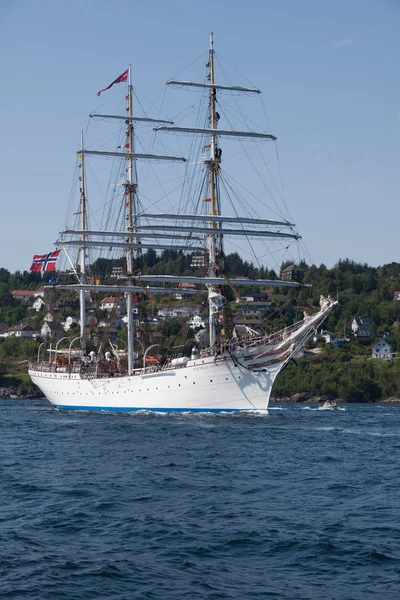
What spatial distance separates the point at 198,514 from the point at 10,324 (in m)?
160

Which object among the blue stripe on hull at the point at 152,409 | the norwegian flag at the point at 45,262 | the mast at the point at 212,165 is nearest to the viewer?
the blue stripe on hull at the point at 152,409

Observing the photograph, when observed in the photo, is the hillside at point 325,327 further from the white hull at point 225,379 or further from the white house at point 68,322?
the white hull at point 225,379

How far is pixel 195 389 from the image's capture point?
206 ft

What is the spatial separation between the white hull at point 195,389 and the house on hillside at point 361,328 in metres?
83.8

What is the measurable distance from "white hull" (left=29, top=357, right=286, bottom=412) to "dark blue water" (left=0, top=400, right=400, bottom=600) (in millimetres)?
13729

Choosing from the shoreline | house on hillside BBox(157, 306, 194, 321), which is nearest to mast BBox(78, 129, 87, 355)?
house on hillside BBox(157, 306, 194, 321)

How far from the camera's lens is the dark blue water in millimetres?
20719

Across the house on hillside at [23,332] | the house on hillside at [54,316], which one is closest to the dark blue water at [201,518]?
the house on hillside at [54,316]

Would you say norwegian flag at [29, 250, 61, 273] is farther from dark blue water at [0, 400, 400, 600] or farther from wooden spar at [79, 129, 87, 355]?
dark blue water at [0, 400, 400, 600]

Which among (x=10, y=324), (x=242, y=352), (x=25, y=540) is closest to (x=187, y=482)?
(x=25, y=540)

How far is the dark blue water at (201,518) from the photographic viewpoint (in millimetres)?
20719

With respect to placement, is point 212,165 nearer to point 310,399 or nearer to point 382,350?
point 310,399

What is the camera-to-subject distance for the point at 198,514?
89.5 ft

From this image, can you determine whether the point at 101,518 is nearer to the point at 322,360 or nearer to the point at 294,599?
the point at 294,599
